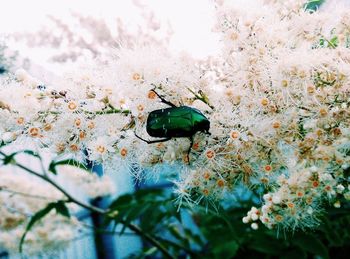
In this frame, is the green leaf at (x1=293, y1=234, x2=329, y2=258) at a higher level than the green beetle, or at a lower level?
lower

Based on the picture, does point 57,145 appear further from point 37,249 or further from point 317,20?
point 37,249

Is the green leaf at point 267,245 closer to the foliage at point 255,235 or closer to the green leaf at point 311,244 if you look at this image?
the foliage at point 255,235

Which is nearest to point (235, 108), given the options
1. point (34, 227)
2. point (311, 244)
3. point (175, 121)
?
point (175, 121)

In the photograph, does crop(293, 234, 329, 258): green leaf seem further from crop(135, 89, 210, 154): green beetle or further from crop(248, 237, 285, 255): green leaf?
crop(135, 89, 210, 154): green beetle

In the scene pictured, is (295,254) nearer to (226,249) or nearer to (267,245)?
(267,245)

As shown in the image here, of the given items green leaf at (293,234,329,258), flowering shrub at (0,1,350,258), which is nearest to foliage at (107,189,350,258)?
green leaf at (293,234,329,258)
